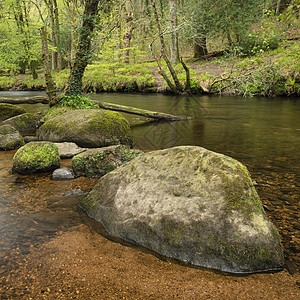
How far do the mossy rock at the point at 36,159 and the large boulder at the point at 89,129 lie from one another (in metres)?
1.54

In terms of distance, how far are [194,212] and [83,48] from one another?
991 centimetres

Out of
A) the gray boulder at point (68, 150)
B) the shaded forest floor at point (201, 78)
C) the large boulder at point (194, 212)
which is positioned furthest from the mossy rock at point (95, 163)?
the shaded forest floor at point (201, 78)

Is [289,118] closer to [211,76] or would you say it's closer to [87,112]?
[87,112]

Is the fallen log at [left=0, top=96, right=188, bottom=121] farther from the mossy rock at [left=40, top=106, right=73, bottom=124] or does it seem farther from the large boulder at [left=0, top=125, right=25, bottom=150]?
the large boulder at [left=0, top=125, right=25, bottom=150]

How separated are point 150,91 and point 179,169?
60.3 ft

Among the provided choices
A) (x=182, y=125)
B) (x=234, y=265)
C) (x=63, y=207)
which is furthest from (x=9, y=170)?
(x=182, y=125)

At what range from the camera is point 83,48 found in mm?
10391

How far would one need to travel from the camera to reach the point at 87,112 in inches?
276

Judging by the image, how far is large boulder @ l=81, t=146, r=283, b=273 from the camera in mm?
2258

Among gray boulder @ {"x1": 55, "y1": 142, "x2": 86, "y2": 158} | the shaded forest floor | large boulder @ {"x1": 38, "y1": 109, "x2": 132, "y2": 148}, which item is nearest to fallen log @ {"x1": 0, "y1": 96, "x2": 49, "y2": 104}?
large boulder @ {"x1": 38, "y1": 109, "x2": 132, "y2": 148}

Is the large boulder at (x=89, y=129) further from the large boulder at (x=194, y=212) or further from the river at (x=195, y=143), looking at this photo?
the large boulder at (x=194, y=212)

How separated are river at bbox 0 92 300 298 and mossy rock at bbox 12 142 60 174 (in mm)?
200

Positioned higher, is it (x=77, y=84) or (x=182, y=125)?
(x=77, y=84)

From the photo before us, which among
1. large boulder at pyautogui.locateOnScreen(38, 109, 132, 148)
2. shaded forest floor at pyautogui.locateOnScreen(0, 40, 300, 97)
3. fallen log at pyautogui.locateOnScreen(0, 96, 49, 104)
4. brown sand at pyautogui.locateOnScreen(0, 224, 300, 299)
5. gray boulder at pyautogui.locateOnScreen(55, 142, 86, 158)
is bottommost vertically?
brown sand at pyautogui.locateOnScreen(0, 224, 300, 299)
